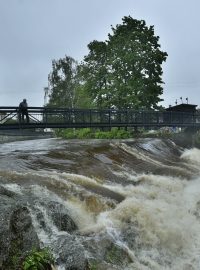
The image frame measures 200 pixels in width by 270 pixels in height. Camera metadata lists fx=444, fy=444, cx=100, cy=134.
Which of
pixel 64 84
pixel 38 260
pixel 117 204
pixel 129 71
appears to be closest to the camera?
pixel 38 260

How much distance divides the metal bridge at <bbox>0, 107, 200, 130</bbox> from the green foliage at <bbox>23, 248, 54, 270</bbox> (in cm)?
1336

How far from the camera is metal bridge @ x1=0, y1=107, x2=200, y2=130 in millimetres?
22219

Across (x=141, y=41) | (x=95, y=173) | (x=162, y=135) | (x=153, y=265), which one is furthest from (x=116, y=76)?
(x=153, y=265)

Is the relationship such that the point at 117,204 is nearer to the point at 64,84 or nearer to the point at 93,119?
the point at 93,119

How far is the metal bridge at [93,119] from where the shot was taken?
2222cm

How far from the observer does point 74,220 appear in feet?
34.9

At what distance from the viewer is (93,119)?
104 feet

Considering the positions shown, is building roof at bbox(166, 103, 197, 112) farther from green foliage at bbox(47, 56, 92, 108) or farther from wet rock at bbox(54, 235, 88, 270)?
wet rock at bbox(54, 235, 88, 270)

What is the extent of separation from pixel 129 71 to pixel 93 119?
9.42 meters

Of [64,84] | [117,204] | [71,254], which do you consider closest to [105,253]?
[71,254]

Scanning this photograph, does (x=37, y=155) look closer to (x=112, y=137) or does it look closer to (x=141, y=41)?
(x=112, y=137)

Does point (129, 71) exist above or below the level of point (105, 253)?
above

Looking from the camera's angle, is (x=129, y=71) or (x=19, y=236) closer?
(x=19, y=236)

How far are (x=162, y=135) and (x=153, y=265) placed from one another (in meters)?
24.4
